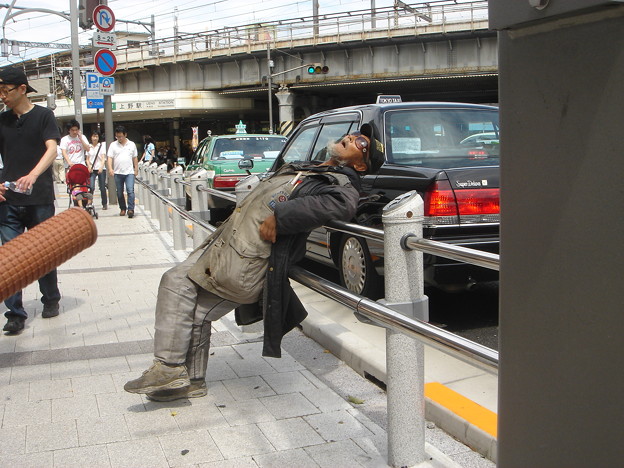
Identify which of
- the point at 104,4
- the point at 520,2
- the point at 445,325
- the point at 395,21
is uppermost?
the point at 395,21

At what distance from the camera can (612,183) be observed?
3.70 feet

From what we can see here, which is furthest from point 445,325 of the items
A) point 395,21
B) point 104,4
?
point 395,21

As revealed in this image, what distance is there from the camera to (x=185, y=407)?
3.77 meters

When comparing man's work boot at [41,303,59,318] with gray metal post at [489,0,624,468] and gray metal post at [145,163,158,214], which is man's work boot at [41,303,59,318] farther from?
gray metal post at [145,163,158,214]

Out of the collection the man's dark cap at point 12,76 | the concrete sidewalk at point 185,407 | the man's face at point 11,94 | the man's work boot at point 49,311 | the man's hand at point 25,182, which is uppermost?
the man's dark cap at point 12,76

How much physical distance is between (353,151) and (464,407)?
4.71 feet

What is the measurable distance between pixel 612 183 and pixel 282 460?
2322 mm

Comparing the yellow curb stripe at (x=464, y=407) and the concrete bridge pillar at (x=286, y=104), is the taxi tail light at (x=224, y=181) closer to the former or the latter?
the yellow curb stripe at (x=464, y=407)

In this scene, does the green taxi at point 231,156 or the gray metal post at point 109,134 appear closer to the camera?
the green taxi at point 231,156

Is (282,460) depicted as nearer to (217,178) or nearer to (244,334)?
(244,334)

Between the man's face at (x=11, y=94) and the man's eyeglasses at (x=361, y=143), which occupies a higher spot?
the man's face at (x=11, y=94)

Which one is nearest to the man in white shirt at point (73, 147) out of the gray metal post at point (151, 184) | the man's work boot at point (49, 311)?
the gray metal post at point (151, 184)

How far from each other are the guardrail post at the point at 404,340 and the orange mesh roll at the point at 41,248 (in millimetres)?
1572

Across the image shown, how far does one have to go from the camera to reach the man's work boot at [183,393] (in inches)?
148
